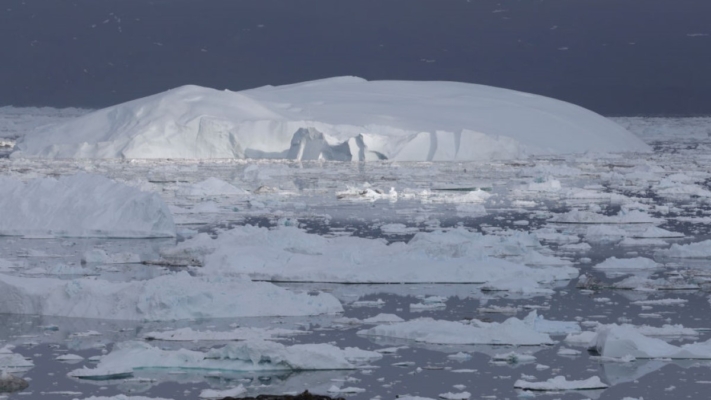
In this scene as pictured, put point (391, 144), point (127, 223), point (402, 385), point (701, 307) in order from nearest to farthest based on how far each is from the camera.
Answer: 1. point (402, 385)
2. point (701, 307)
3. point (127, 223)
4. point (391, 144)

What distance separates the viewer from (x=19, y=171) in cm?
1881

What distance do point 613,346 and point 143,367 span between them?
2248 millimetres

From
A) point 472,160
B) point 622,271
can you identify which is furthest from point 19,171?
point 622,271

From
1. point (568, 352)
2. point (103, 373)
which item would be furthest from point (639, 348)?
point (103, 373)

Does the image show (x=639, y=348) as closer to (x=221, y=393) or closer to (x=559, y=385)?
(x=559, y=385)


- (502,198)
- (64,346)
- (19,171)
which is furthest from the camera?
(19,171)

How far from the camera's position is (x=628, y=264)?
842 cm

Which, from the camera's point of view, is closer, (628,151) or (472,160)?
(472,160)

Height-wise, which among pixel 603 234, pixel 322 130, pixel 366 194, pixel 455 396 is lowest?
pixel 455 396

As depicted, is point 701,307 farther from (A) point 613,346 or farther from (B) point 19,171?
(B) point 19,171

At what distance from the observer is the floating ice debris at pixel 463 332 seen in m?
5.68

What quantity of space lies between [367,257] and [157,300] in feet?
7.58

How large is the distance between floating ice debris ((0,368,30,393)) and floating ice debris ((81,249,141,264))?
3.69m

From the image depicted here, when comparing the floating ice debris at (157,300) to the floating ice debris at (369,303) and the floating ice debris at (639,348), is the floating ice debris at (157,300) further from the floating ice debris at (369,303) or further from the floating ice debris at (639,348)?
the floating ice debris at (639,348)
